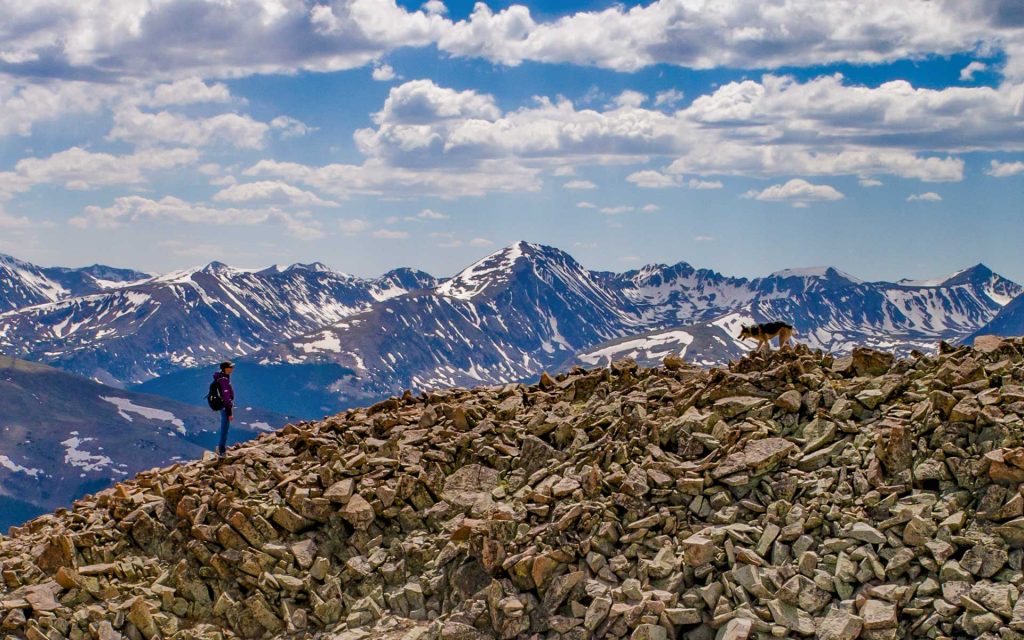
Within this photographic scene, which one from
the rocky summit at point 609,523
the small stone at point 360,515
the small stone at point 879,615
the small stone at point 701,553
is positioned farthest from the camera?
the small stone at point 360,515

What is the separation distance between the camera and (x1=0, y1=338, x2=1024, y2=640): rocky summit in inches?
882

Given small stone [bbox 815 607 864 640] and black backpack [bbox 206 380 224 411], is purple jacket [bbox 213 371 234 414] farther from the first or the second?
small stone [bbox 815 607 864 640]

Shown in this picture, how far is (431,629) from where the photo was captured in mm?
24969

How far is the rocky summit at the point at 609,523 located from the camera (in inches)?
882

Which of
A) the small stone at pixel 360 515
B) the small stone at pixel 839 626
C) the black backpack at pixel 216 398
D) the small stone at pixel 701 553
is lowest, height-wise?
the small stone at pixel 839 626

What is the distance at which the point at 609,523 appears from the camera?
25.3m

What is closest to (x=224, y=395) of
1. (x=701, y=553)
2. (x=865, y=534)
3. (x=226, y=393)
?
(x=226, y=393)

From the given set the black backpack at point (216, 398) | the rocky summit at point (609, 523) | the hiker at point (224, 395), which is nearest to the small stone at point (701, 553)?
the rocky summit at point (609, 523)

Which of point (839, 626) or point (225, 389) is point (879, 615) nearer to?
point (839, 626)

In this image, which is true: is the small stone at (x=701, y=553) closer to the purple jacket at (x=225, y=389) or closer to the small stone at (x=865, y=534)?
the small stone at (x=865, y=534)

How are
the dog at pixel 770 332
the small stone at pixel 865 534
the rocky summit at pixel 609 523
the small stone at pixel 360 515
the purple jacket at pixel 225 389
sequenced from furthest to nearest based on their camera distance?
the dog at pixel 770 332, the purple jacket at pixel 225 389, the small stone at pixel 360 515, the small stone at pixel 865 534, the rocky summit at pixel 609 523

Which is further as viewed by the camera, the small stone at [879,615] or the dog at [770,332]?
the dog at [770,332]

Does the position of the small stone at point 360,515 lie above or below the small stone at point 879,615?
above

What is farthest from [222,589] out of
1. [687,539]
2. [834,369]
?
[834,369]
